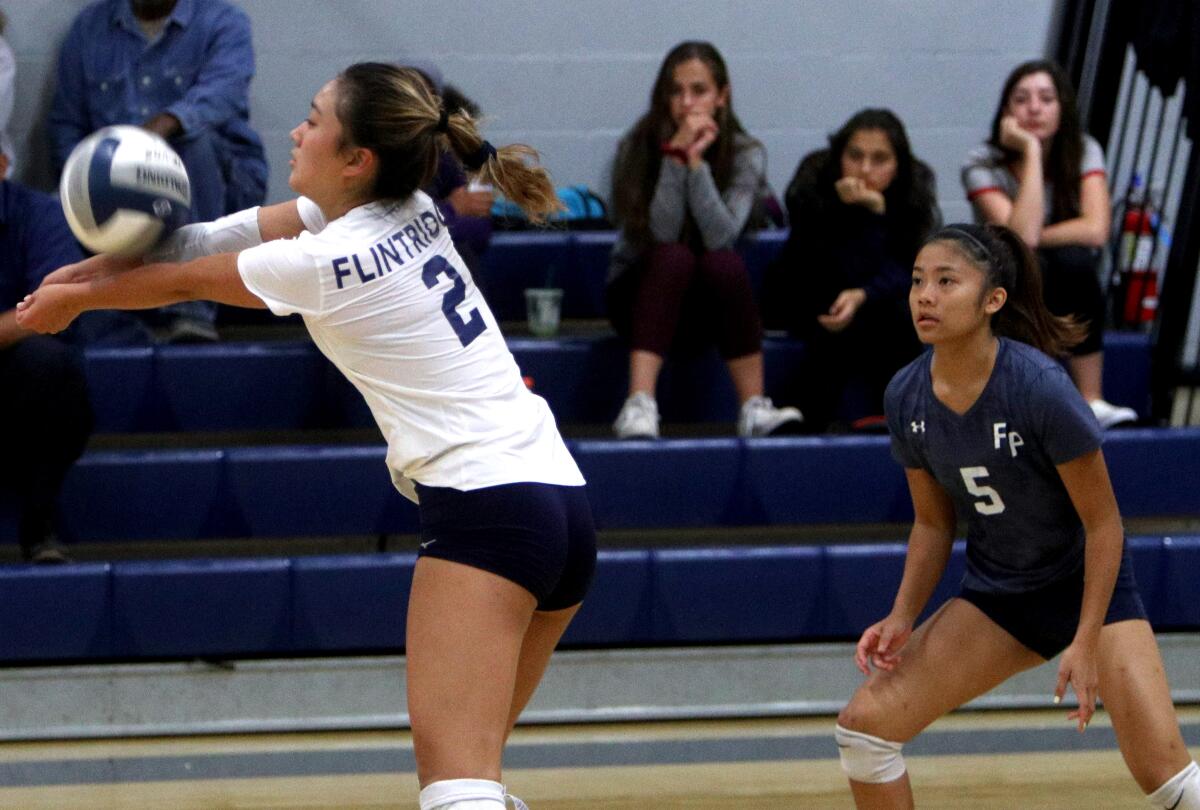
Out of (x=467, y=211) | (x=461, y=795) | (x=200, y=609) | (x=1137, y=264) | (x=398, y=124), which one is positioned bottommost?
(x=200, y=609)

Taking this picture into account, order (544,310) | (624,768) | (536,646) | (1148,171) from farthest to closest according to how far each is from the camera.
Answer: (1148,171), (544,310), (624,768), (536,646)

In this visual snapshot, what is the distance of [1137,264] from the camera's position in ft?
15.7

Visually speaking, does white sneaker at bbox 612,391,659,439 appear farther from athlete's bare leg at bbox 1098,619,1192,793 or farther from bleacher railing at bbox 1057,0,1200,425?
athlete's bare leg at bbox 1098,619,1192,793

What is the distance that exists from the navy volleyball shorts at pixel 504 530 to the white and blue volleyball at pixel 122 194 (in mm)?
527

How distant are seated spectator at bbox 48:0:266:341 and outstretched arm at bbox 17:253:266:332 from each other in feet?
7.11

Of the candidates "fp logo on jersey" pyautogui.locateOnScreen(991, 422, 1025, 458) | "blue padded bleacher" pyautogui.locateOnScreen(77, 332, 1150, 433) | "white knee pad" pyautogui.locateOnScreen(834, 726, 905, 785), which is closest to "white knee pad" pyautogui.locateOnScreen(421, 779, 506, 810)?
"white knee pad" pyautogui.locateOnScreen(834, 726, 905, 785)

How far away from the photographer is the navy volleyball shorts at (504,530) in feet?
6.67

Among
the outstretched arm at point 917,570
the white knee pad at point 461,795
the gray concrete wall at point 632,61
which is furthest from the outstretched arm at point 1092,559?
the gray concrete wall at point 632,61

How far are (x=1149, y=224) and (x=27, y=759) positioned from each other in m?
3.52

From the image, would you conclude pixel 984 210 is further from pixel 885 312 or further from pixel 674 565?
pixel 674 565

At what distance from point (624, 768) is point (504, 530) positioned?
58.8 inches

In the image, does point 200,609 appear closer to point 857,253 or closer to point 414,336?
point 414,336

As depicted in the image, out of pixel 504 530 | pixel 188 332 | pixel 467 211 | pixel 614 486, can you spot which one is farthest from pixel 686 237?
pixel 504 530

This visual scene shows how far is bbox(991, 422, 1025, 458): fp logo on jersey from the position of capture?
237cm
